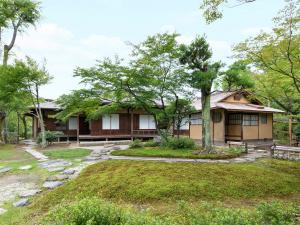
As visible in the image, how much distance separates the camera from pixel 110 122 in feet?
58.1

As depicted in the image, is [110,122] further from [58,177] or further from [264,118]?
[264,118]

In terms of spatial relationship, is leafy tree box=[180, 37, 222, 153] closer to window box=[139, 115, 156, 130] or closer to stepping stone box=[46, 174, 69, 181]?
stepping stone box=[46, 174, 69, 181]

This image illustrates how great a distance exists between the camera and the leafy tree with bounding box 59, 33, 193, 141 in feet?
34.3

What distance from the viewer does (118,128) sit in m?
18.0

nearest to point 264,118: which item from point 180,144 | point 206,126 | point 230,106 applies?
point 230,106

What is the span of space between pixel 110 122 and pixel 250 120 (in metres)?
10.7

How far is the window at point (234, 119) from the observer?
52.1 ft

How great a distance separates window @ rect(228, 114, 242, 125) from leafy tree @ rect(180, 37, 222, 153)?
6.56 metres

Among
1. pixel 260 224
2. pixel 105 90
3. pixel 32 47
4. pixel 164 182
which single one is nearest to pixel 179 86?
pixel 105 90

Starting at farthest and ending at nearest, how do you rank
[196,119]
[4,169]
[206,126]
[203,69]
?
[196,119]
[203,69]
[206,126]
[4,169]

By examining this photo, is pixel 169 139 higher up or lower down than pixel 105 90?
lower down

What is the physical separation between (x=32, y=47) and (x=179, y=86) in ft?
44.4

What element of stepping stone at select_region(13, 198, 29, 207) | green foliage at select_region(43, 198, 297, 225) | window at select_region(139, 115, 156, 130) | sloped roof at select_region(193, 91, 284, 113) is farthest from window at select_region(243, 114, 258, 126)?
stepping stone at select_region(13, 198, 29, 207)

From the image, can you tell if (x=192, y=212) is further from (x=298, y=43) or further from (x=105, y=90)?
(x=105, y=90)
